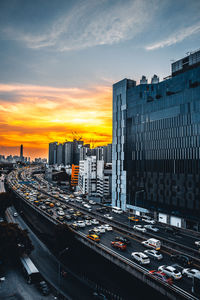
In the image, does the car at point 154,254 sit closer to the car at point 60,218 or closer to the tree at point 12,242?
the tree at point 12,242

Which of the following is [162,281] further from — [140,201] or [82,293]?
[140,201]

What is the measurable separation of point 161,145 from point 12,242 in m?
56.0

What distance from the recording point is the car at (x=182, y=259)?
136 ft

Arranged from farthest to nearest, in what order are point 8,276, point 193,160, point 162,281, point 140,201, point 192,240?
point 140,201 → point 193,160 → point 192,240 → point 8,276 → point 162,281

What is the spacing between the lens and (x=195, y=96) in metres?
69.2

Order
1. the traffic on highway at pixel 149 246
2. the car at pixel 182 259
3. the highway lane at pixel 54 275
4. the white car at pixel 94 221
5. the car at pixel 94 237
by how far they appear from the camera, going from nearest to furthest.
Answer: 1. the traffic on highway at pixel 149 246
2. the car at pixel 182 259
3. the highway lane at pixel 54 275
4. the car at pixel 94 237
5. the white car at pixel 94 221

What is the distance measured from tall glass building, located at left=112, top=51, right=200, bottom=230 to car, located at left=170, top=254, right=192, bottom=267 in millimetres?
26325

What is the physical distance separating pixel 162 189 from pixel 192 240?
24122mm

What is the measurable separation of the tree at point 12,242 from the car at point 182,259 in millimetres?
35257

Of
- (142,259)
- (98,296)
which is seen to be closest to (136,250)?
(142,259)

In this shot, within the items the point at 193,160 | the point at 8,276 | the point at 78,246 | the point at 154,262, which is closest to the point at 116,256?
the point at 154,262

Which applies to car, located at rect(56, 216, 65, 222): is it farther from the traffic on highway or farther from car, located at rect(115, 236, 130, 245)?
car, located at rect(115, 236, 130, 245)

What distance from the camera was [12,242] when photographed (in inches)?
2111

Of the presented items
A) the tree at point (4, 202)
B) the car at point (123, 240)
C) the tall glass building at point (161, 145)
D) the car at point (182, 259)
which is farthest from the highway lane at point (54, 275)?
the tall glass building at point (161, 145)
